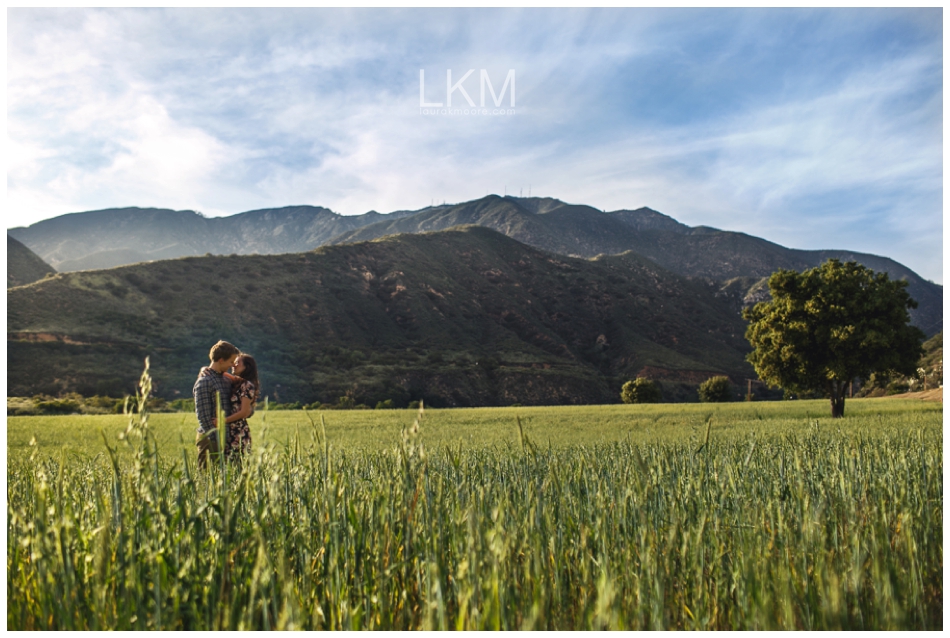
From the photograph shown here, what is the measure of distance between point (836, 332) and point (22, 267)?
8351cm

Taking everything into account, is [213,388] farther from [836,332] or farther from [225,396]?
[836,332]

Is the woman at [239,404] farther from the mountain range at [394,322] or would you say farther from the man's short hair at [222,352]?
the mountain range at [394,322]

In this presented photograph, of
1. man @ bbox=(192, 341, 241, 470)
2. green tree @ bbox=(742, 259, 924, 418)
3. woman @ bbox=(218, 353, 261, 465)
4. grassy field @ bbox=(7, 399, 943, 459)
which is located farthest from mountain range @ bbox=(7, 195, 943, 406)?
man @ bbox=(192, 341, 241, 470)

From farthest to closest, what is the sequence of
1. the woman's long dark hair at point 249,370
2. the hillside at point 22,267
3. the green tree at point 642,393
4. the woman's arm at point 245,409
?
the hillside at point 22,267
the green tree at point 642,393
the woman's long dark hair at point 249,370
the woman's arm at point 245,409

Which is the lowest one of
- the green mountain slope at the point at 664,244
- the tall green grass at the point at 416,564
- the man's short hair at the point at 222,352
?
the tall green grass at the point at 416,564

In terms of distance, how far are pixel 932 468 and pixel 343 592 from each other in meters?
3.83

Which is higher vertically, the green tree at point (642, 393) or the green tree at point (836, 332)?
the green tree at point (836, 332)

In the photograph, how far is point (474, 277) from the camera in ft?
277

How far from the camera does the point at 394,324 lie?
68375 mm

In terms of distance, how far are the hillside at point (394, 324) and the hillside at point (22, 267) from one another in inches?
827

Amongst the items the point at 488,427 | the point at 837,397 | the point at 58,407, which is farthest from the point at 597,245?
the point at 488,427

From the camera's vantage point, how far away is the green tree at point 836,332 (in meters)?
19.8

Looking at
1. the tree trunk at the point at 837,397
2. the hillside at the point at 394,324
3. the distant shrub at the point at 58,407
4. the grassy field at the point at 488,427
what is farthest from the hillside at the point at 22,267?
the tree trunk at the point at 837,397

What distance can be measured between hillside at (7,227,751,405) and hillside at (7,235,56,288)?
2099 cm
